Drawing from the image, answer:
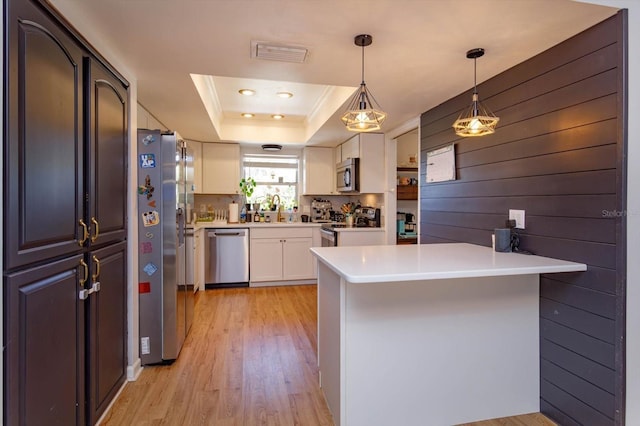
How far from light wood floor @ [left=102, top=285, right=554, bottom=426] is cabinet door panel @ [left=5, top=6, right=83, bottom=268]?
112 cm

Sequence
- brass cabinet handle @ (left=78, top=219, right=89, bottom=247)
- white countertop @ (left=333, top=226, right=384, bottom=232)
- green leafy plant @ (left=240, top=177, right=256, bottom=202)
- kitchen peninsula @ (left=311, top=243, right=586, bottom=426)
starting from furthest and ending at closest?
green leafy plant @ (left=240, top=177, right=256, bottom=202) < white countertop @ (left=333, top=226, right=384, bottom=232) < kitchen peninsula @ (left=311, top=243, right=586, bottom=426) < brass cabinet handle @ (left=78, top=219, right=89, bottom=247)

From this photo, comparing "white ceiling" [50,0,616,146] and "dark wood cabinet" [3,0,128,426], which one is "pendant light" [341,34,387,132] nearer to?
"white ceiling" [50,0,616,146]

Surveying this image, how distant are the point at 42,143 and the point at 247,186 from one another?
3.89m

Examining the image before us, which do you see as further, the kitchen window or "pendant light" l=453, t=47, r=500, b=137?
the kitchen window

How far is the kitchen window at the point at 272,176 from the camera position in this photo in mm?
5402

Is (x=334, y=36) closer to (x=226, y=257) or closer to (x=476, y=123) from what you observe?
(x=476, y=123)

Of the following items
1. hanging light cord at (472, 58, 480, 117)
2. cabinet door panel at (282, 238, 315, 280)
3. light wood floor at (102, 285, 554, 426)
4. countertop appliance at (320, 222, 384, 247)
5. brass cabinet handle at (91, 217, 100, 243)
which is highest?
hanging light cord at (472, 58, 480, 117)

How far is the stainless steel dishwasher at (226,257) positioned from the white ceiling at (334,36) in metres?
2.20

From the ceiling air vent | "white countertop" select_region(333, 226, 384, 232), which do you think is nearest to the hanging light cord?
the ceiling air vent

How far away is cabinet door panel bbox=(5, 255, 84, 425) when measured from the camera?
1.15 m

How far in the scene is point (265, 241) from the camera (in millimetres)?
4664

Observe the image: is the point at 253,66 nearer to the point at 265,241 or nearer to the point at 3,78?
the point at 3,78

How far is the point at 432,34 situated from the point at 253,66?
44.7 inches

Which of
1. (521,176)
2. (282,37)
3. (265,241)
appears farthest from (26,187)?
(265,241)
